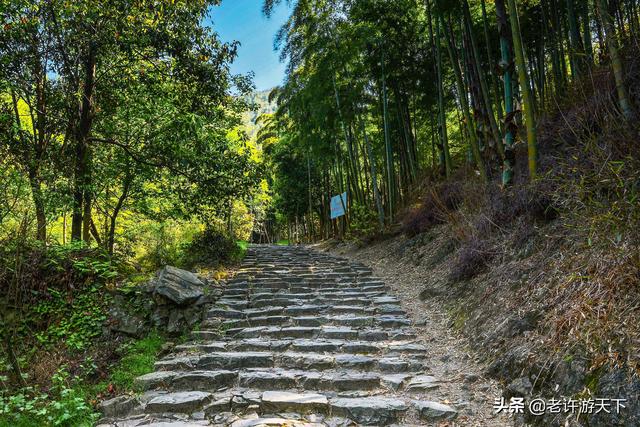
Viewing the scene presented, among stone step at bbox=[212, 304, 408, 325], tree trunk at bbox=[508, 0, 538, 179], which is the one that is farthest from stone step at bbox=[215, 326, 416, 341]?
tree trunk at bbox=[508, 0, 538, 179]

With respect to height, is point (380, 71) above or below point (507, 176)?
above

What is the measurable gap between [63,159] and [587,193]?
6.38 meters

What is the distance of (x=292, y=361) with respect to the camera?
12.3 ft

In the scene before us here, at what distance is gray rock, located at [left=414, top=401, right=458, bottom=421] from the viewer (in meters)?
2.66

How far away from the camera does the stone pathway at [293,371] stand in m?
2.86

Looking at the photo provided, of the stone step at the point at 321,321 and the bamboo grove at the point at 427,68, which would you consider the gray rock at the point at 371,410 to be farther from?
the bamboo grove at the point at 427,68

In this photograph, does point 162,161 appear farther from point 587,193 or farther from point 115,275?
point 587,193

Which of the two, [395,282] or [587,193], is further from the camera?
[395,282]

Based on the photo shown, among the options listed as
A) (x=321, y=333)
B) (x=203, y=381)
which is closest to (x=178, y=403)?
(x=203, y=381)

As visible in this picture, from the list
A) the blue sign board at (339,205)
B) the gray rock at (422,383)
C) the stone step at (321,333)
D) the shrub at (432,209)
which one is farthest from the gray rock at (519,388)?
the blue sign board at (339,205)

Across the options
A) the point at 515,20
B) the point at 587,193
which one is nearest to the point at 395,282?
the point at 587,193

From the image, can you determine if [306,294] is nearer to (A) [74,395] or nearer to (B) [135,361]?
(B) [135,361]

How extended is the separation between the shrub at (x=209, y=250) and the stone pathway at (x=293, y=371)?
2009 millimetres

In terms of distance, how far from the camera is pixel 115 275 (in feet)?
16.9
